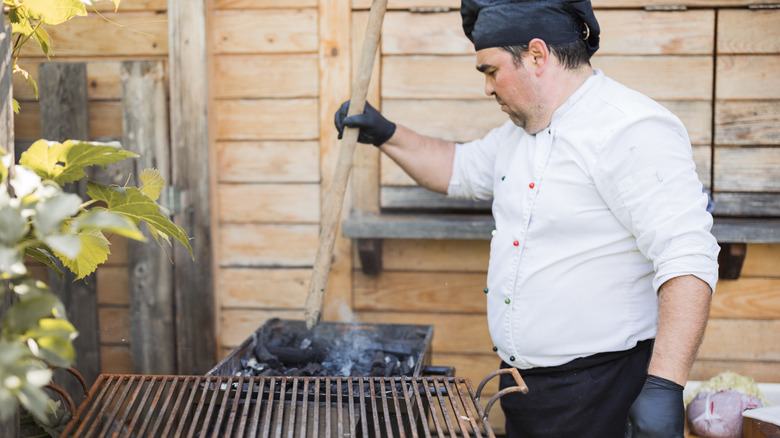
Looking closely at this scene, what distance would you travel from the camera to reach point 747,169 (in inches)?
106

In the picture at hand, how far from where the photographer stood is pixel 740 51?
2646 millimetres

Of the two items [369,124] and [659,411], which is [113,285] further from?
[659,411]

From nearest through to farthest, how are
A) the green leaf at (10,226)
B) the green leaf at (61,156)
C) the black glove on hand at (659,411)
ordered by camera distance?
1. the green leaf at (10,226)
2. the green leaf at (61,156)
3. the black glove on hand at (659,411)

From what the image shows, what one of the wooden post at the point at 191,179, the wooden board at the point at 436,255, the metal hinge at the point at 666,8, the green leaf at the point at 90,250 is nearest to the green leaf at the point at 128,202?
the green leaf at the point at 90,250

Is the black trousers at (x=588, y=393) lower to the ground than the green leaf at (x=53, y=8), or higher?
lower

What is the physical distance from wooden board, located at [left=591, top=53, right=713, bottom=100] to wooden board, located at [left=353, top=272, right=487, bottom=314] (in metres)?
1.01

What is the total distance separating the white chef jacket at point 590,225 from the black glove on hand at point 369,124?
521 mm

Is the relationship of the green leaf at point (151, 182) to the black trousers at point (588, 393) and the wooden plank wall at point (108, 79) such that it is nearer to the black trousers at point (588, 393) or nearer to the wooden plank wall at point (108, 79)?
the black trousers at point (588, 393)

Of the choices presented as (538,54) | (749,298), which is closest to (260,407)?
(538,54)

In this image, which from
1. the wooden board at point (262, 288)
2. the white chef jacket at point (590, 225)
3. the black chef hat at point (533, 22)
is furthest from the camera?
the wooden board at point (262, 288)

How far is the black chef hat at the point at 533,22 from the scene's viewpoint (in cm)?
190

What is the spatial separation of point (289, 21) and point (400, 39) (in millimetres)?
488

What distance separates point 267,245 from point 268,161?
373 mm

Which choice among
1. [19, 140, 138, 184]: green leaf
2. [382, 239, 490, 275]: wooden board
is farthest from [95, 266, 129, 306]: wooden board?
[19, 140, 138, 184]: green leaf
